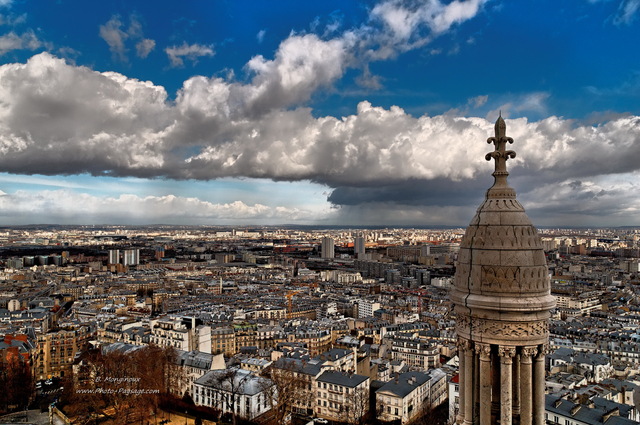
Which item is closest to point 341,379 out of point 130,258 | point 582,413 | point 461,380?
point 582,413

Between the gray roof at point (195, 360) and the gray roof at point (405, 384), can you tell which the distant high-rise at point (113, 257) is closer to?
the gray roof at point (195, 360)

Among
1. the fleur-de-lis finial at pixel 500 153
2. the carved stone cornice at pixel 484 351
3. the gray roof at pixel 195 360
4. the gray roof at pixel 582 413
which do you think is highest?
the fleur-de-lis finial at pixel 500 153

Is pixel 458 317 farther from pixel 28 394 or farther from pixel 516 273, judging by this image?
pixel 28 394

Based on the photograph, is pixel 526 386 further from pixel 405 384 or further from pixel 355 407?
pixel 405 384

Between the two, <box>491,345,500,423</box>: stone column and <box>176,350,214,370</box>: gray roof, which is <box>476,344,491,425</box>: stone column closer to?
<box>491,345,500,423</box>: stone column

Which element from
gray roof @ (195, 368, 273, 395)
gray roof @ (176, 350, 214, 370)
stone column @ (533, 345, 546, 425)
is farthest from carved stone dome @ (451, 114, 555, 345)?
gray roof @ (176, 350, 214, 370)

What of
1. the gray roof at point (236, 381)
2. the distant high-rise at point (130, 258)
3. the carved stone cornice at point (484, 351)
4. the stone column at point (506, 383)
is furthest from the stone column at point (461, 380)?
the distant high-rise at point (130, 258)

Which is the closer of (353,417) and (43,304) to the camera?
(353,417)

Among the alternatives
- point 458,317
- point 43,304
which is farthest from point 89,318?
point 458,317

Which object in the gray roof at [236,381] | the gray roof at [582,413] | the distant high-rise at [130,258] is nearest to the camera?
the gray roof at [582,413]
